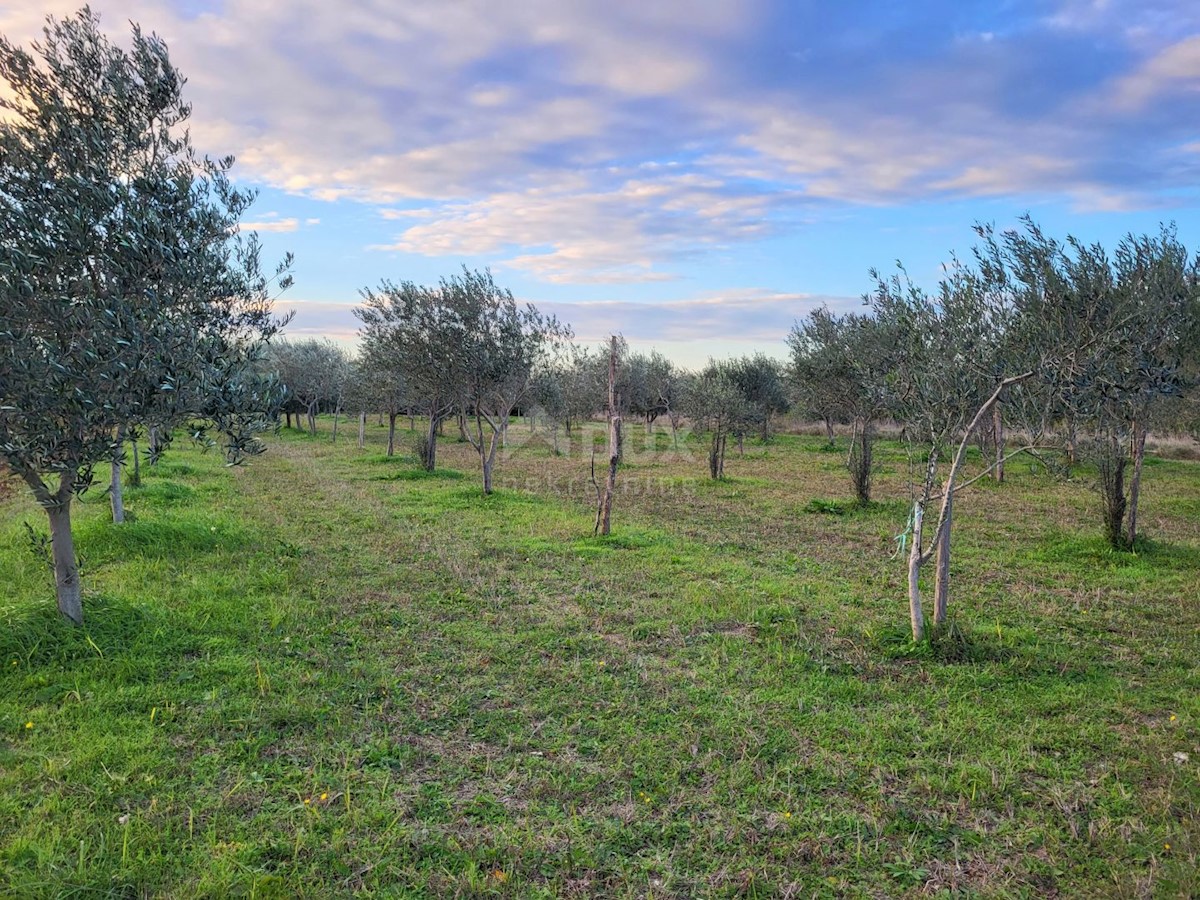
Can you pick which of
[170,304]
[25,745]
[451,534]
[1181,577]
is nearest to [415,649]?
[25,745]

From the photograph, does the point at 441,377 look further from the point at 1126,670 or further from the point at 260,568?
the point at 1126,670

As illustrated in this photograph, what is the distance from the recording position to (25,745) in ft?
19.5

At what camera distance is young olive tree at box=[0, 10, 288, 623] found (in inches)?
261

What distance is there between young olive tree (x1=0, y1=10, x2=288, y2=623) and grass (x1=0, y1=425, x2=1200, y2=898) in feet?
8.68

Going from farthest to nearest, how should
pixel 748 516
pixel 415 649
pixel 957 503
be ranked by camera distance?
pixel 957 503 → pixel 748 516 → pixel 415 649

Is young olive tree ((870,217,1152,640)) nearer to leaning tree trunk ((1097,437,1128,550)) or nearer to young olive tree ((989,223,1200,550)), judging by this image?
young olive tree ((989,223,1200,550))

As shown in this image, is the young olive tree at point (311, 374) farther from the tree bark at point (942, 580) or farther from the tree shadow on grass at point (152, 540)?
the tree bark at point (942, 580)

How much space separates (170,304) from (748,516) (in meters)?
14.6

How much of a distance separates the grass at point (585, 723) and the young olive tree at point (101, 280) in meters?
2.65

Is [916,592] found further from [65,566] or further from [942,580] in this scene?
[65,566]

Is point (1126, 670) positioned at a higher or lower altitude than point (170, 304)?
lower

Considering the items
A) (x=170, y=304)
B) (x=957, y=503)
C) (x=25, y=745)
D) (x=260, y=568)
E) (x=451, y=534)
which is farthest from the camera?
(x=957, y=503)

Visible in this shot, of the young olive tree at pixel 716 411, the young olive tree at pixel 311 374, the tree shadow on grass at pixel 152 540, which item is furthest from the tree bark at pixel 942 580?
the young olive tree at pixel 311 374

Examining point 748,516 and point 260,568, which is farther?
point 748,516
